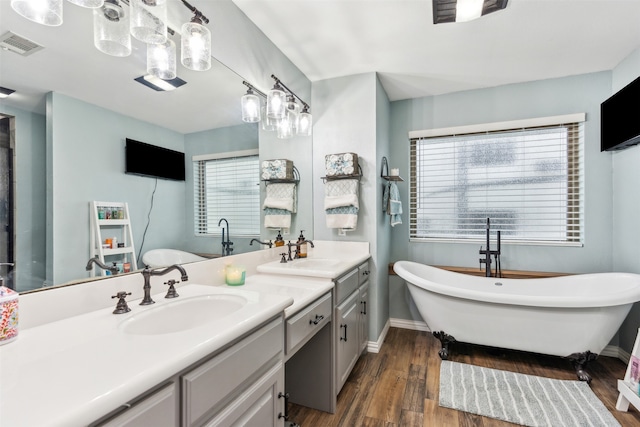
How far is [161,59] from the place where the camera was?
1248 millimetres

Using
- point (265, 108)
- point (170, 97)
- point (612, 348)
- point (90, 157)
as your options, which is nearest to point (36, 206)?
point (90, 157)

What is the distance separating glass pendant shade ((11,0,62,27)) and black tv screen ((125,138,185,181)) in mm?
436

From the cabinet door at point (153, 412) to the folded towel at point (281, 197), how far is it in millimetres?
1553

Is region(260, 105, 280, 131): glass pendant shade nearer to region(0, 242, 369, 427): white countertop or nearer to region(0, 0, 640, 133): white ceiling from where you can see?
region(0, 0, 640, 133): white ceiling

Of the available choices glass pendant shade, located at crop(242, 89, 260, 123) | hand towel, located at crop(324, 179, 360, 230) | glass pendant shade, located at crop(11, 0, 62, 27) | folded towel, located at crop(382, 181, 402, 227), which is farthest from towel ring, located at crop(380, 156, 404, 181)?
glass pendant shade, located at crop(11, 0, 62, 27)

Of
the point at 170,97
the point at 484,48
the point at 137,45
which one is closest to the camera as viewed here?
the point at 137,45

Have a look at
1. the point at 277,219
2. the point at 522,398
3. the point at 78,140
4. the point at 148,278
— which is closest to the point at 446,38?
the point at 277,219

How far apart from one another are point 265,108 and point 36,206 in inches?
59.2

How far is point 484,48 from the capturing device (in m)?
2.31

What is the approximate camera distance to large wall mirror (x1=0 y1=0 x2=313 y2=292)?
917 millimetres

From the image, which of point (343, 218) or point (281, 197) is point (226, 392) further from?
point (343, 218)

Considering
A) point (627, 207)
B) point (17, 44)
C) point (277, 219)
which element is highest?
point (17, 44)

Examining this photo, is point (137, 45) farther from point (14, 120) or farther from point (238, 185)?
point (238, 185)

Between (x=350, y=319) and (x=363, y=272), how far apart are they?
50 cm
